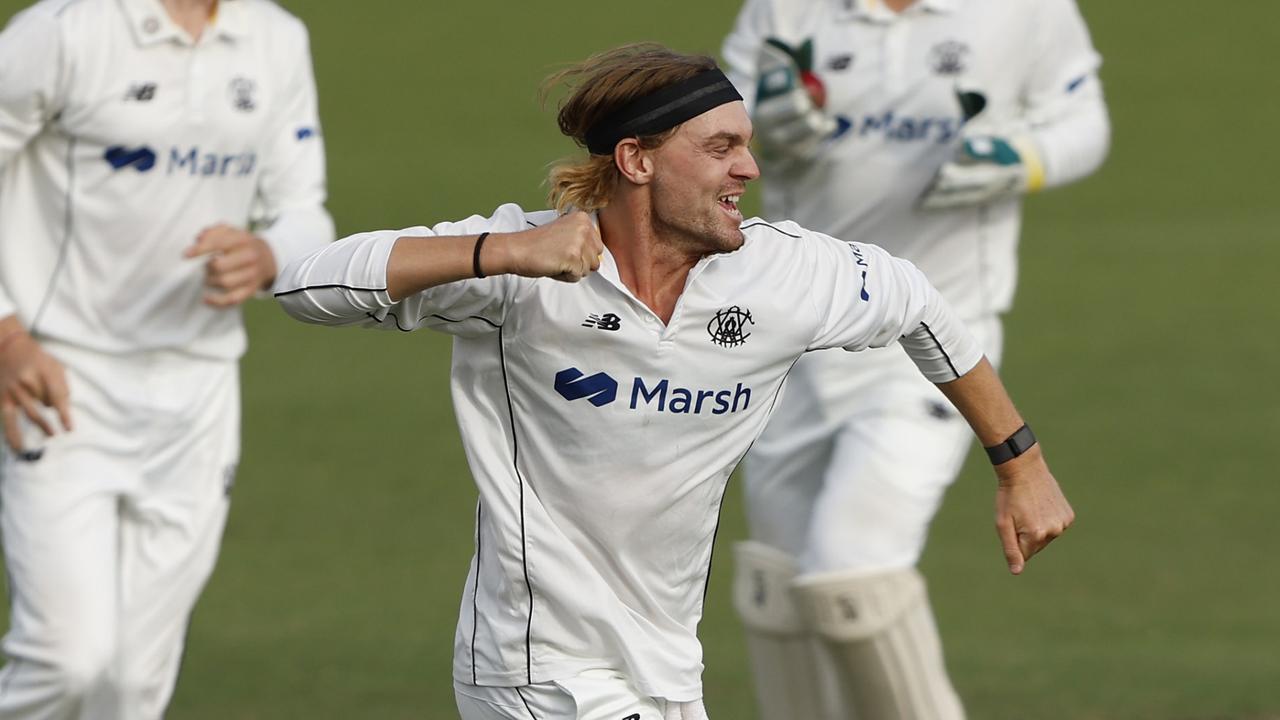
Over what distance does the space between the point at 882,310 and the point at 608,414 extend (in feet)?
2.14

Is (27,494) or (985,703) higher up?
(27,494)

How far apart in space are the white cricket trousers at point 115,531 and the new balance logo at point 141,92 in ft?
2.23

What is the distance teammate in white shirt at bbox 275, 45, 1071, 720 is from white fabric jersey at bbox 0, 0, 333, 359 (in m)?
1.70

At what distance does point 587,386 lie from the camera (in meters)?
4.48

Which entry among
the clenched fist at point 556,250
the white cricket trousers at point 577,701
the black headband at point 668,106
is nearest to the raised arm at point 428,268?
the clenched fist at point 556,250

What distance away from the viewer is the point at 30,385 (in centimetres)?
566

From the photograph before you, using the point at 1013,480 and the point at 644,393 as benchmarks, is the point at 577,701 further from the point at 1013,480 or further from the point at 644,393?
the point at 1013,480

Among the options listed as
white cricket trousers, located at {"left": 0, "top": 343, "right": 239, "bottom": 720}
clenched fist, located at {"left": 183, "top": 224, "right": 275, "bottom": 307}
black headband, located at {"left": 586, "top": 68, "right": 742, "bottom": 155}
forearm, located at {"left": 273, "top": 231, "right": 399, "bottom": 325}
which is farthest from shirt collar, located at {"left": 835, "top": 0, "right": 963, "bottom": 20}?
forearm, located at {"left": 273, "top": 231, "right": 399, "bottom": 325}

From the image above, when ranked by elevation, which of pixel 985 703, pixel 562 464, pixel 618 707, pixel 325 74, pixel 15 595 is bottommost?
pixel 325 74

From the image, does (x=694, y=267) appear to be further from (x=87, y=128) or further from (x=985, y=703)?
(x=985, y=703)

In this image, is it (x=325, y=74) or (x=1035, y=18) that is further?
(x=325, y=74)

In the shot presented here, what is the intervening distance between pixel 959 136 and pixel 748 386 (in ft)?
7.37

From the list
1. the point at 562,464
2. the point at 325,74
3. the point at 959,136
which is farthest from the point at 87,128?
the point at 325,74

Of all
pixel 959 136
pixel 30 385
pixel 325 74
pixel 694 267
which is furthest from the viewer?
pixel 325 74
